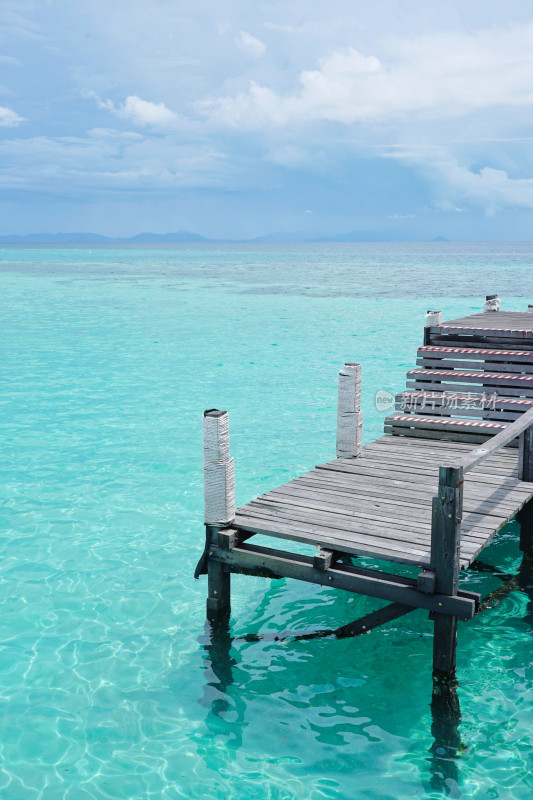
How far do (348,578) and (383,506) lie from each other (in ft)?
4.60

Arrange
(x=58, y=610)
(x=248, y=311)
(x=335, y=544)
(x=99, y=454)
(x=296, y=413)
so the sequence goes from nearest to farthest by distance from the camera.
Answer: (x=335, y=544) < (x=58, y=610) < (x=99, y=454) < (x=296, y=413) < (x=248, y=311)

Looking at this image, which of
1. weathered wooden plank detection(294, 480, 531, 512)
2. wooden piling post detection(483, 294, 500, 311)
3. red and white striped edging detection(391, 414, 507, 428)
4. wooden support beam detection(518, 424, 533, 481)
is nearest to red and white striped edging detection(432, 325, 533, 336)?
red and white striped edging detection(391, 414, 507, 428)

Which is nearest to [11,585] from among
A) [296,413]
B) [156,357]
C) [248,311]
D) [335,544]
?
[335,544]

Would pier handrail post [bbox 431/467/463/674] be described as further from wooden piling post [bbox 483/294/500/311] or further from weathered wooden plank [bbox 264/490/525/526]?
wooden piling post [bbox 483/294/500/311]

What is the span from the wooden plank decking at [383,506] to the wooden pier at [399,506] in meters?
0.01

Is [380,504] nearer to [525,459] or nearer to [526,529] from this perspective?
[525,459]

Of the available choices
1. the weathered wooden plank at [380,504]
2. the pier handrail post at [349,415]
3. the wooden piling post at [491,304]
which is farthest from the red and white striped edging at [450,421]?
the wooden piling post at [491,304]

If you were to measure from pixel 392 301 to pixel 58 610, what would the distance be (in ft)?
159

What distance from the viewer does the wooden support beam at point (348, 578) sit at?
6836 millimetres

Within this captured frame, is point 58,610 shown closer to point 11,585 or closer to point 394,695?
point 11,585

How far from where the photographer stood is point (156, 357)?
30266mm

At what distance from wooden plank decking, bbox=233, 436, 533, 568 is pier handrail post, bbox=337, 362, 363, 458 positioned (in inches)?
7.0

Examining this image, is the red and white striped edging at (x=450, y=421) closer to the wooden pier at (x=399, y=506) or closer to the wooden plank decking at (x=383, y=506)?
the wooden pier at (x=399, y=506)

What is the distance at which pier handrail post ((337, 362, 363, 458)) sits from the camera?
10.2 m
